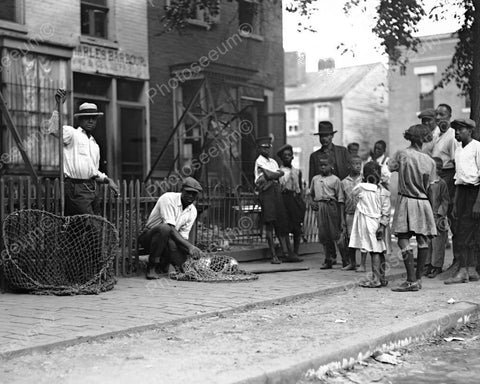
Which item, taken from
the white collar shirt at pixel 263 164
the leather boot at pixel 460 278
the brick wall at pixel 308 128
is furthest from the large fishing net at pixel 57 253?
the brick wall at pixel 308 128

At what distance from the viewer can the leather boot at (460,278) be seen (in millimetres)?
9258

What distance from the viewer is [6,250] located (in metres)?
7.86

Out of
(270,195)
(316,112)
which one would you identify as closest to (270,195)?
(270,195)

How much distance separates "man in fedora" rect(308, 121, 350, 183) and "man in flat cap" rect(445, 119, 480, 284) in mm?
2294

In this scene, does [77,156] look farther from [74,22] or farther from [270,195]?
[74,22]

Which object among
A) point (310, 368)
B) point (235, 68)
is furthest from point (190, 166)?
point (310, 368)

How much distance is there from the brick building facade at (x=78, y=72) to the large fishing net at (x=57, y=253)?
511 centimetres

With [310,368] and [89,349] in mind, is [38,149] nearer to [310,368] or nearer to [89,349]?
[89,349]

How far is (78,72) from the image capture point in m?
14.8

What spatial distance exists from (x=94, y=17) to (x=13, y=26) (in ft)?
7.79

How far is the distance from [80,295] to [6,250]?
3.08 ft

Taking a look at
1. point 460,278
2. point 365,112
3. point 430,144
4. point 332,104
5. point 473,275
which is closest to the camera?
point 460,278

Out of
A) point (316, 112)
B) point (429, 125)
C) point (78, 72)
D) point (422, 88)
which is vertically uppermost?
point (422, 88)

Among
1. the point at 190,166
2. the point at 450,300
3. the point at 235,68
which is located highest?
the point at 235,68
